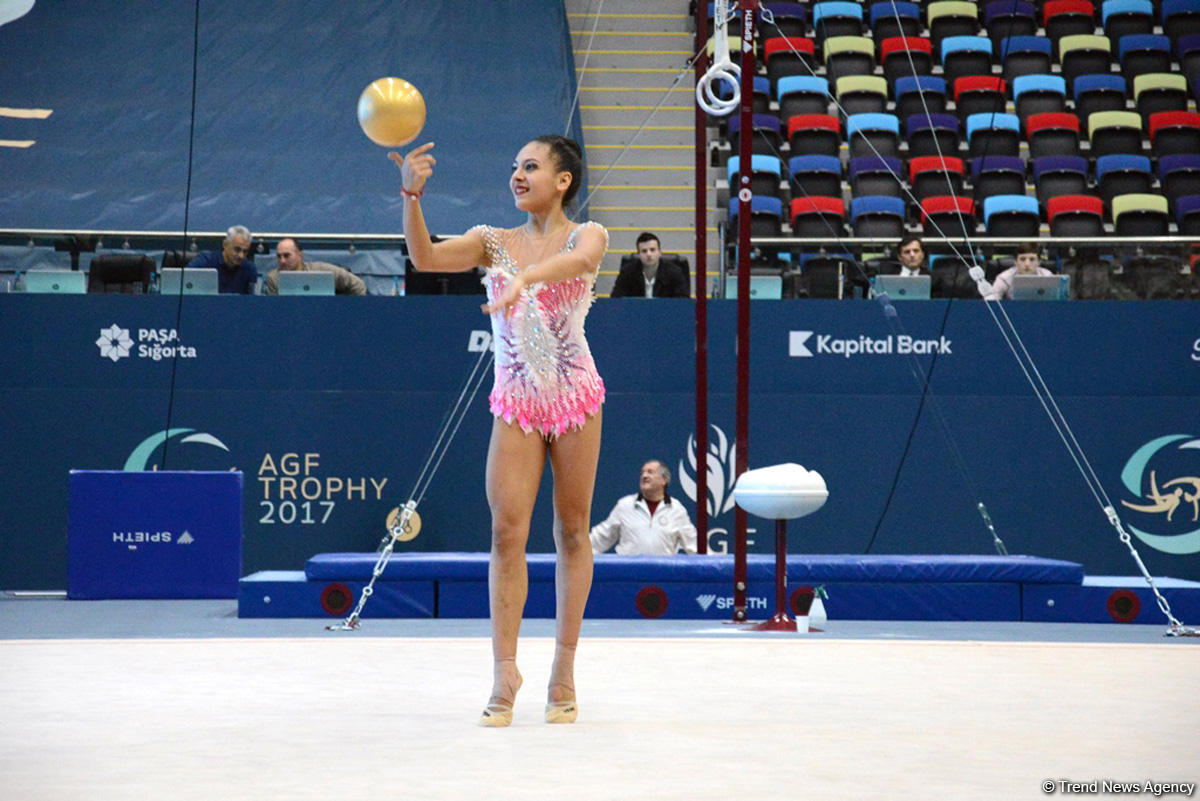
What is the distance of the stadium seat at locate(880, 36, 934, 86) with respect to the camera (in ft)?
42.4

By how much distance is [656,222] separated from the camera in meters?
12.0

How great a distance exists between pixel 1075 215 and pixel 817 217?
6.70ft

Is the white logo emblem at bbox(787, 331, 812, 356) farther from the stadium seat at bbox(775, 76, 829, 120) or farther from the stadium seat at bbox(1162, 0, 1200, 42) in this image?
the stadium seat at bbox(1162, 0, 1200, 42)

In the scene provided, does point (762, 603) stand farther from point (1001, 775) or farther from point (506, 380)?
point (1001, 775)

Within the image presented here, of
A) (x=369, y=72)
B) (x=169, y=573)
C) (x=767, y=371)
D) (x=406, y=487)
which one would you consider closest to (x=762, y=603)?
(x=767, y=371)

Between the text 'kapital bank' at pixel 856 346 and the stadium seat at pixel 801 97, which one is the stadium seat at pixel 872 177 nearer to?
the stadium seat at pixel 801 97

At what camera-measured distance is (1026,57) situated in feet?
42.7

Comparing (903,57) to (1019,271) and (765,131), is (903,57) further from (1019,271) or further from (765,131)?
Result: (1019,271)

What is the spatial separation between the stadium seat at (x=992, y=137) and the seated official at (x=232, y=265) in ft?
21.9

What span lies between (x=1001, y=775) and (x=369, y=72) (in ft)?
33.5

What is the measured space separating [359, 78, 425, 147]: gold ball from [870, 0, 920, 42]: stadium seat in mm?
10889

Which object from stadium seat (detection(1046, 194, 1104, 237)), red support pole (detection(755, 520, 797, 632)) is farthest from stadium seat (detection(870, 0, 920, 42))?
red support pole (detection(755, 520, 797, 632))

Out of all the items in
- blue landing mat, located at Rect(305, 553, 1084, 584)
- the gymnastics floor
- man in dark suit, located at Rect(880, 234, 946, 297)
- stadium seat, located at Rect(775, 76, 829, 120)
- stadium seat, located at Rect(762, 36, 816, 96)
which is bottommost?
the gymnastics floor

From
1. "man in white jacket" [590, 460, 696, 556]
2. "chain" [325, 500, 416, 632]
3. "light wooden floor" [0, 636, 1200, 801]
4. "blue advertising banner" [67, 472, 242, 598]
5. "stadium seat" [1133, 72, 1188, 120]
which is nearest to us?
"light wooden floor" [0, 636, 1200, 801]
